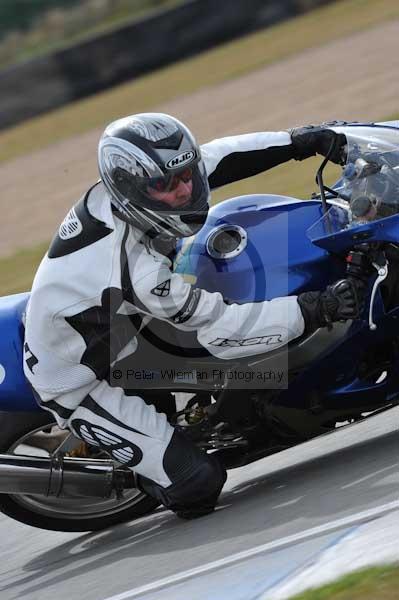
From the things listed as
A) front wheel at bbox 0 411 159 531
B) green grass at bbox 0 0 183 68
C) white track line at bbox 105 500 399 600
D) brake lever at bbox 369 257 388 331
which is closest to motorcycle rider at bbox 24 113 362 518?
brake lever at bbox 369 257 388 331

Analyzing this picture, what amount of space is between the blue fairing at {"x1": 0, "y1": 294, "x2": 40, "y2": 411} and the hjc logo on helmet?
109 centimetres

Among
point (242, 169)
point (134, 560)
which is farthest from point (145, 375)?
point (242, 169)

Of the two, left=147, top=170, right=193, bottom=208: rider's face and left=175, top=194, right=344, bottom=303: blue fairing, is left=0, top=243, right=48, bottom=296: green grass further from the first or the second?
left=147, top=170, right=193, bottom=208: rider's face

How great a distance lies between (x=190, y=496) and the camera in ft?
15.4

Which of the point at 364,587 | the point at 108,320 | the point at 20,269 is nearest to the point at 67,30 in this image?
the point at 20,269

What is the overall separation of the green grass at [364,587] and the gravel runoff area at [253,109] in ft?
27.3

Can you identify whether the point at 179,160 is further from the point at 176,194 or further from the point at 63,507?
the point at 63,507

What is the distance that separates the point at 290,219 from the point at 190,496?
3.95 feet

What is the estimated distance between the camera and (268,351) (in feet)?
15.0

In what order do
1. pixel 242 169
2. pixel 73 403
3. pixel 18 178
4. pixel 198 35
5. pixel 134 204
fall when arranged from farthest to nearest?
pixel 198 35 < pixel 18 178 < pixel 242 169 < pixel 73 403 < pixel 134 204

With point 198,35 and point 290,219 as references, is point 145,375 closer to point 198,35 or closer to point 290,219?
point 290,219

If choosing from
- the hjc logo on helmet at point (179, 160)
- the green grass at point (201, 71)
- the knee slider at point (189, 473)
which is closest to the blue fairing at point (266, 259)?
the hjc logo on helmet at point (179, 160)

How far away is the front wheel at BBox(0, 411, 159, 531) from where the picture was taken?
5000mm

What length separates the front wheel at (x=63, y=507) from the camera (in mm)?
5000
